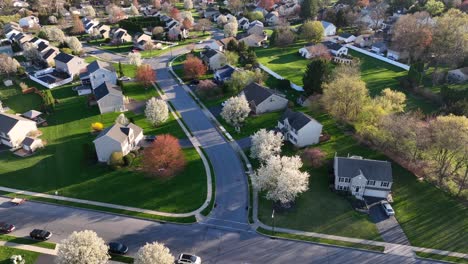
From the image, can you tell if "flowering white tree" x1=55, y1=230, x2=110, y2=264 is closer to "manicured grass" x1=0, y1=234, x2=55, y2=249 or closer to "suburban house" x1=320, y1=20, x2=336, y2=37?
"manicured grass" x1=0, y1=234, x2=55, y2=249

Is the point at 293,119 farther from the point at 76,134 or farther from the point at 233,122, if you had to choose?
the point at 76,134

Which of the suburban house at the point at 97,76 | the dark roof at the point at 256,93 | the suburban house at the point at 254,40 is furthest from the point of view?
the suburban house at the point at 254,40

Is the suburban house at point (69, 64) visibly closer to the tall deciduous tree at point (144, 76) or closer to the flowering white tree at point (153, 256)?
the tall deciduous tree at point (144, 76)

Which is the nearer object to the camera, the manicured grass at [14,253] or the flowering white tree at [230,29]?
the manicured grass at [14,253]

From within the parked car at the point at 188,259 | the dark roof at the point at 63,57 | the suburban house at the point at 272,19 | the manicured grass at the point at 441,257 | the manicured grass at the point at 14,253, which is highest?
the dark roof at the point at 63,57

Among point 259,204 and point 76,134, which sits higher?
point 76,134

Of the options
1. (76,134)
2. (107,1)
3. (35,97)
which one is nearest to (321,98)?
(76,134)

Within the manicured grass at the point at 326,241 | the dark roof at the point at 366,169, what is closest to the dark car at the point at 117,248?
the manicured grass at the point at 326,241
